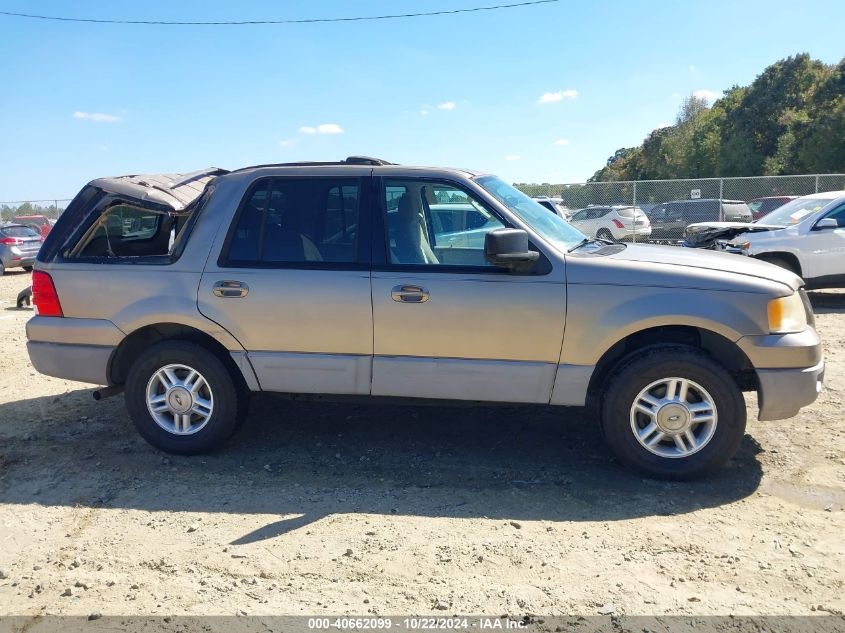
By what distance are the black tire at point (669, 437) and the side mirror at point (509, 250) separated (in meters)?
0.89

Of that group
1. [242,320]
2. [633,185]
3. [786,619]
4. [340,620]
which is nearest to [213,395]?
[242,320]

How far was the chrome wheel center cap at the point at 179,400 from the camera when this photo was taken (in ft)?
15.8

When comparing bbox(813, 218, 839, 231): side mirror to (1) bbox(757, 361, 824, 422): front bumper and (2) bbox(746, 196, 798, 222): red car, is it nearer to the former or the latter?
(1) bbox(757, 361, 824, 422): front bumper

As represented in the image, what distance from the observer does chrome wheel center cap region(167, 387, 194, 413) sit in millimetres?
4805

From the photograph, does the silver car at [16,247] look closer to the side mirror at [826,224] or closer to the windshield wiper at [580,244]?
the windshield wiper at [580,244]

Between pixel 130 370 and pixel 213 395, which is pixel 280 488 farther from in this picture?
pixel 130 370

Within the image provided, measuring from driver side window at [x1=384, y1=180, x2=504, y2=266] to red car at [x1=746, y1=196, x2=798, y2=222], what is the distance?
719 inches

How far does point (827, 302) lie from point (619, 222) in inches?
441

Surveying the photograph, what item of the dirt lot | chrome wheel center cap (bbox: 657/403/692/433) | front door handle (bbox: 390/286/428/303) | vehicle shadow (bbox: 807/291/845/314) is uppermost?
front door handle (bbox: 390/286/428/303)

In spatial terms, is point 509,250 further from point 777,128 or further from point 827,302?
point 777,128

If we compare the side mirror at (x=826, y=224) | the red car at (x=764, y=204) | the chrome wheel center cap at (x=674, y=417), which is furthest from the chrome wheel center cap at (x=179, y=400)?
the red car at (x=764, y=204)

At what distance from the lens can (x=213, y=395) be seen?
4.79 metres

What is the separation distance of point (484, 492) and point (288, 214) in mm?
2266

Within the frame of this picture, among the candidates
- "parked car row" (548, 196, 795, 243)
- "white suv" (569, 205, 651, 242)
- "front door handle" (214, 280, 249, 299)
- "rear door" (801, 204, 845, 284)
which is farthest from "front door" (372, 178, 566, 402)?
"white suv" (569, 205, 651, 242)
